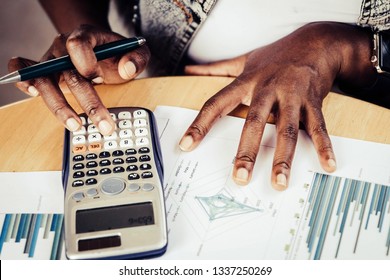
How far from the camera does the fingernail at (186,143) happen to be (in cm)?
56

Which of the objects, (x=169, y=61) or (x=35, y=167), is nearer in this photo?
(x=35, y=167)

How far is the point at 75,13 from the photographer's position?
0.85 meters

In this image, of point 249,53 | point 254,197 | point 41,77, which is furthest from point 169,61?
point 254,197

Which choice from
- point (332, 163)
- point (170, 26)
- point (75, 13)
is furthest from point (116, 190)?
point (75, 13)

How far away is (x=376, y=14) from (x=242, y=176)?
31 centimetres

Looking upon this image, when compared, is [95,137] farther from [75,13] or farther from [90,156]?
[75,13]

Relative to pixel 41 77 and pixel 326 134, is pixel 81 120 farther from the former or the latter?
pixel 326 134

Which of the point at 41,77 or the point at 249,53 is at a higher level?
the point at 41,77

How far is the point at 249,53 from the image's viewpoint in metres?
0.73

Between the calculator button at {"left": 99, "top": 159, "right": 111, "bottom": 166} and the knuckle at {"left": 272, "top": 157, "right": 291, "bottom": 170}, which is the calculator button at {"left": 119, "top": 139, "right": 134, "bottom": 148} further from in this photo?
the knuckle at {"left": 272, "top": 157, "right": 291, "bottom": 170}

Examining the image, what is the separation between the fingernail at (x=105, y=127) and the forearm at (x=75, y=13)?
1.14 feet

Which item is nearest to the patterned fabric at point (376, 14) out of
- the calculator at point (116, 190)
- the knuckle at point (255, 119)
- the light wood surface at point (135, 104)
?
the light wood surface at point (135, 104)

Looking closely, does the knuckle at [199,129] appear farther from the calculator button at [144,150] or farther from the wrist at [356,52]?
the wrist at [356,52]
